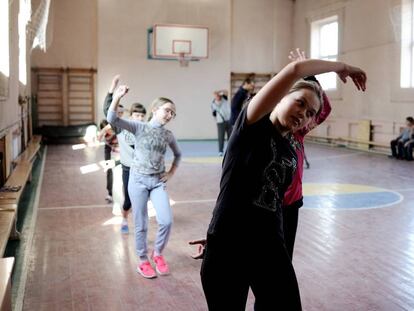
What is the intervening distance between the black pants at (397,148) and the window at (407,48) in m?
1.74

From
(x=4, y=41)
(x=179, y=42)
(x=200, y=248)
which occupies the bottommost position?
(x=200, y=248)

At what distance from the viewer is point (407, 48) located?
14.0m

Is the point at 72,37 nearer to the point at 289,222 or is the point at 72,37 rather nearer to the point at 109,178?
the point at 109,178

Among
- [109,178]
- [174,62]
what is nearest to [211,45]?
[174,62]

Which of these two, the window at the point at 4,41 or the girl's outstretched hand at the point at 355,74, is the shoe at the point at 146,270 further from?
the window at the point at 4,41

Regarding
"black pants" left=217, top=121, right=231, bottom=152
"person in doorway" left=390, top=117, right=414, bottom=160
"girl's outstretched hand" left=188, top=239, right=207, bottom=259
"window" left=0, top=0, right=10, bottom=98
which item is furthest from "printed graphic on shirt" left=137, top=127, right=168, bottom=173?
"person in doorway" left=390, top=117, right=414, bottom=160

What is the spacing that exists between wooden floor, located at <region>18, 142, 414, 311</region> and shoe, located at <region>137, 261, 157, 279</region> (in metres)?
0.07

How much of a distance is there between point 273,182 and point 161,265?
271cm

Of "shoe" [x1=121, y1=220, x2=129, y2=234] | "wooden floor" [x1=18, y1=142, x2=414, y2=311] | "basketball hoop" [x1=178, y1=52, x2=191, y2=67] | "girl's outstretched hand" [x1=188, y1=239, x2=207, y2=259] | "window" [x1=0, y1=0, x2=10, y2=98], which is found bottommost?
"wooden floor" [x1=18, y1=142, x2=414, y2=311]

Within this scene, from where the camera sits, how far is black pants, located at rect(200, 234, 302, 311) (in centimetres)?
201

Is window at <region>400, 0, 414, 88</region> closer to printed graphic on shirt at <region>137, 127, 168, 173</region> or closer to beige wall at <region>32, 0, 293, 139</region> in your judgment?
beige wall at <region>32, 0, 293, 139</region>

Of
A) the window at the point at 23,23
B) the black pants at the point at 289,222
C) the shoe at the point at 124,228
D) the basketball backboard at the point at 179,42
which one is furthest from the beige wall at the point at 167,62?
the black pants at the point at 289,222

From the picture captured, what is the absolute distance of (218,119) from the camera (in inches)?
554

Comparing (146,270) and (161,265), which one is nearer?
(146,270)
